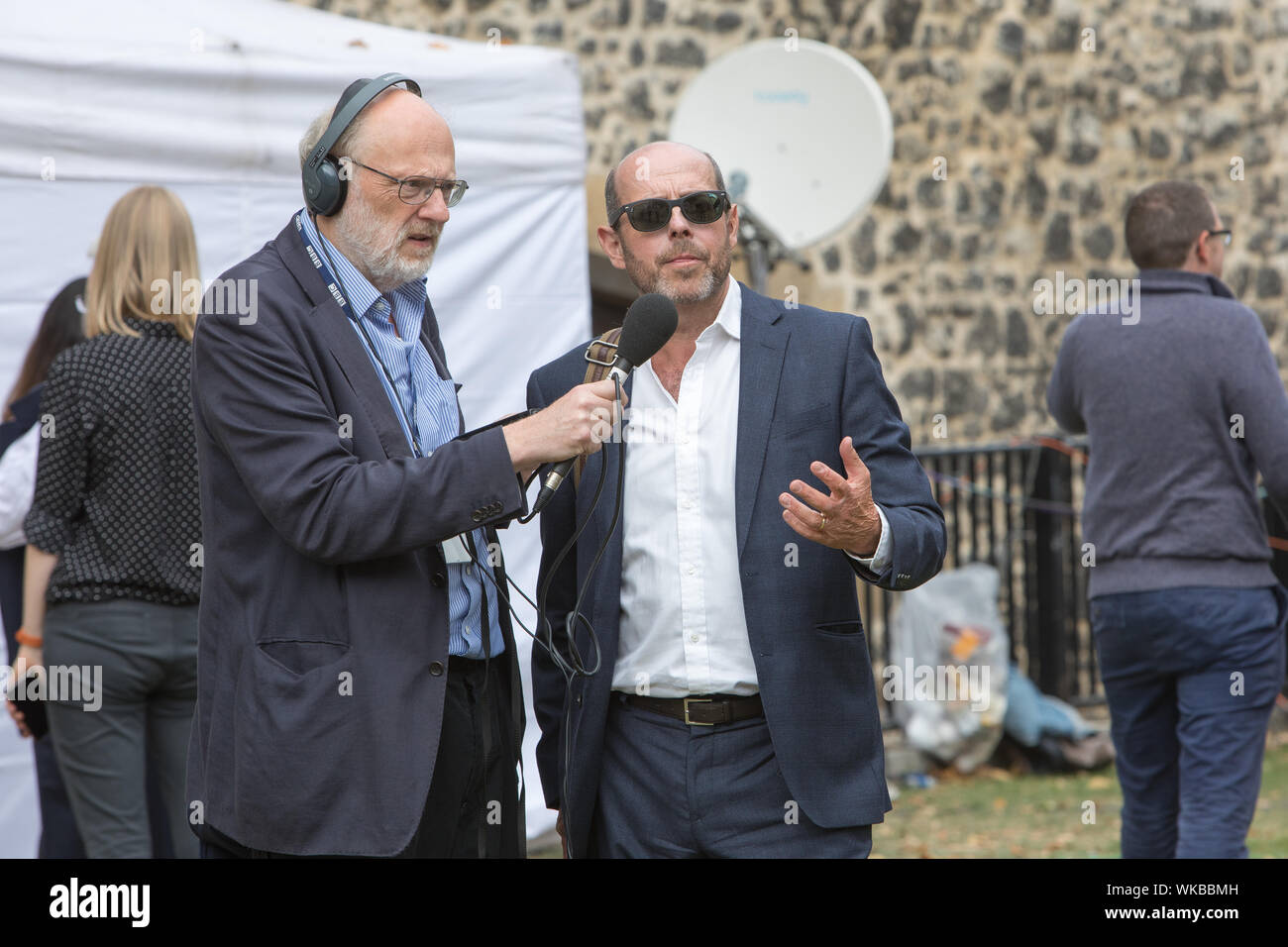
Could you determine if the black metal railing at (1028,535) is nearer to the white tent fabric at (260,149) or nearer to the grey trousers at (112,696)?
the white tent fabric at (260,149)

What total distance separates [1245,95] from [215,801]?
10.0 meters

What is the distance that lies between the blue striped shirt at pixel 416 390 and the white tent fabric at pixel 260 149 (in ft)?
8.34

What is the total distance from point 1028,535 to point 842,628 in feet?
20.9

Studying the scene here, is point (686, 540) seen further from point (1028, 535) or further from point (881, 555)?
point (1028, 535)

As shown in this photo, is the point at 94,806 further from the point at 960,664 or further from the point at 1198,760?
the point at 960,664

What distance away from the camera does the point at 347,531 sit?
239 cm

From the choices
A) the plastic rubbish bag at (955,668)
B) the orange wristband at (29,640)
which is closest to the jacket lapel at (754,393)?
the orange wristband at (29,640)

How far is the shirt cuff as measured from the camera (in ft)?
8.70

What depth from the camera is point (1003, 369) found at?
34.2 ft

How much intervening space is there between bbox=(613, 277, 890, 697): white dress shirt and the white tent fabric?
2.67m

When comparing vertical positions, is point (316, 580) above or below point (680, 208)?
below

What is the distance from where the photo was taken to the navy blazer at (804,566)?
279 centimetres

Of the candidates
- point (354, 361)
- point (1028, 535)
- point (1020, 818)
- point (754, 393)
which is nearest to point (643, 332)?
point (754, 393)
